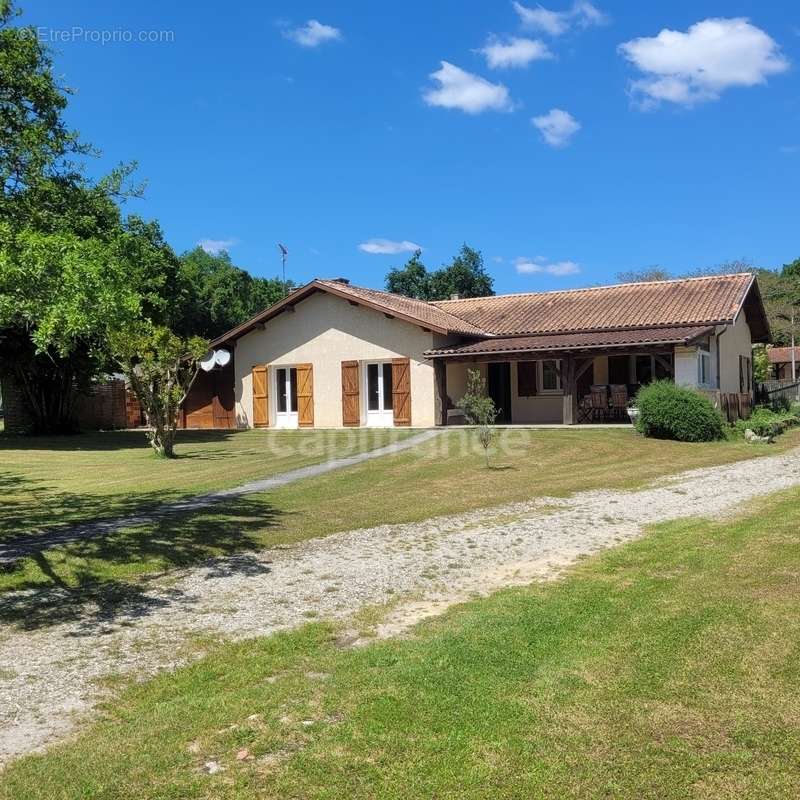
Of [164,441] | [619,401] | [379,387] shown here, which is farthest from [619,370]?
[164,441]

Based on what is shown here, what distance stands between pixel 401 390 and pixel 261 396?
5318mm

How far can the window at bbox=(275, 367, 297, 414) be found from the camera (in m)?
26.5

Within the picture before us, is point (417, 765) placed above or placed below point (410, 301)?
below

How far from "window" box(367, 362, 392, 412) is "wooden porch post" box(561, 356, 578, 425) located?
5.74 metres

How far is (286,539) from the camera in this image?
8586 millimetres

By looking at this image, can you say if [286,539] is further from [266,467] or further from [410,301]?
[410,301]

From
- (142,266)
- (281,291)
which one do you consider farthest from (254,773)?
(281,291)

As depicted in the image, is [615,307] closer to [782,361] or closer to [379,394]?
[379,394]

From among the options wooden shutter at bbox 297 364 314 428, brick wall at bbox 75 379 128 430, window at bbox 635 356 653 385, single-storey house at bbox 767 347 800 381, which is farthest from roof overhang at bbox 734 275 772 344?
single-storey house at bbox 767 347 800 381

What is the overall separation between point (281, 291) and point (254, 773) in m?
46.5

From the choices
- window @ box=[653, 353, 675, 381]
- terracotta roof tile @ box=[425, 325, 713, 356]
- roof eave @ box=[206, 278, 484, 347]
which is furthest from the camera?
roof eave @ box=[206, 278, 484, 347]

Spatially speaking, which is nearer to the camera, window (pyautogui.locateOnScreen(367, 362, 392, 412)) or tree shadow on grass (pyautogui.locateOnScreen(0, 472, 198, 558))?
tree shadow on grass (pyautogui.locateOnScreen(0, 472, 198, 558))

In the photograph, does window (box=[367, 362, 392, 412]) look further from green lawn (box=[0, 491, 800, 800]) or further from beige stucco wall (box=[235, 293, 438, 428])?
green lawn (box=[0, 491, 800, 800])

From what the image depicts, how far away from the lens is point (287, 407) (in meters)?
26.6
